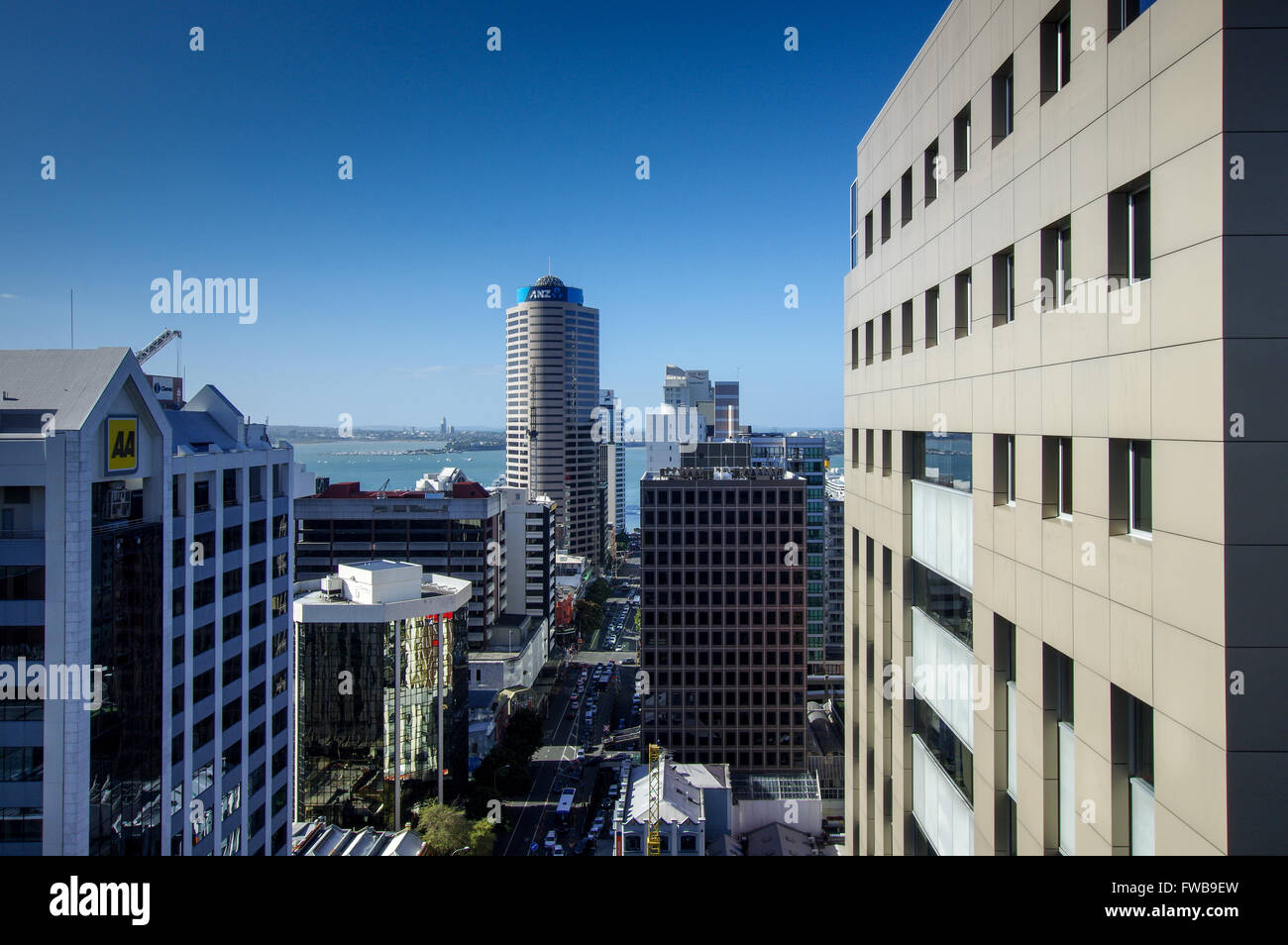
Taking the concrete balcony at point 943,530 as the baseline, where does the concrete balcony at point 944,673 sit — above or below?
below

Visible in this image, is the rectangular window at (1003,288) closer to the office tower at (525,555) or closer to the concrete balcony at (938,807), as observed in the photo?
the concrete balcony at (938,807)

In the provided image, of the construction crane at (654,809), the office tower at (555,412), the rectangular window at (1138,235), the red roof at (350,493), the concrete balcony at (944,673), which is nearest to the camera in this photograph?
the rectangular window at (1138,235)

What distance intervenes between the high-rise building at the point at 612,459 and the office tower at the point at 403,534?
2017 inches

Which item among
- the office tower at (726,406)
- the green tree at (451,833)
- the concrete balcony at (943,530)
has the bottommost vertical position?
the green tree at (451,833)

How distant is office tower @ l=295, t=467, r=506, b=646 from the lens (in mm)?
56375

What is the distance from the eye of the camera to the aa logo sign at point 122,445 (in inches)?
652

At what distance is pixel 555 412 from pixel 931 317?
300 feet

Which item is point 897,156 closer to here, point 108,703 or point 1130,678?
point 1130,678

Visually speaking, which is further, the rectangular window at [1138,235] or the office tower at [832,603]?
the office tower at [832,603]

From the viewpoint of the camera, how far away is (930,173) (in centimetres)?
956

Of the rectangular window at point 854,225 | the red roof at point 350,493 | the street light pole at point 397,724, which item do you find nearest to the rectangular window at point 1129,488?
the rectangular window at point 854,225
